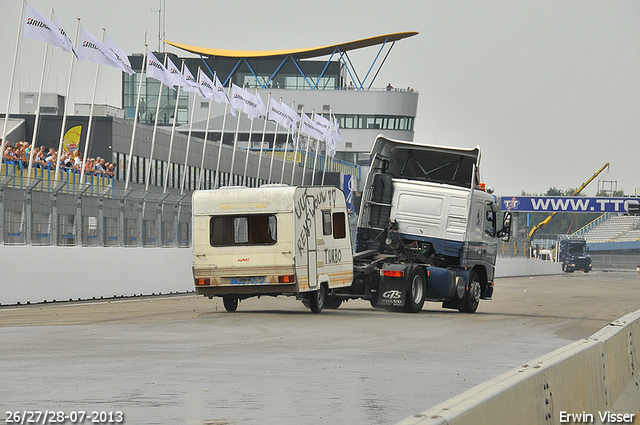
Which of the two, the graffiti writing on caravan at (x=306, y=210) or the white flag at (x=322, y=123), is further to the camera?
the white flag at (x=322, y=123)

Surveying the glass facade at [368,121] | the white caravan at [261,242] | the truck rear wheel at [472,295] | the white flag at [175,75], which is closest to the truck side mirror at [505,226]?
the truck rear wheel at [472,295]

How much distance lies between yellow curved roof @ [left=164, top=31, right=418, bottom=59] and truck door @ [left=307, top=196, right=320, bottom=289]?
288 ft

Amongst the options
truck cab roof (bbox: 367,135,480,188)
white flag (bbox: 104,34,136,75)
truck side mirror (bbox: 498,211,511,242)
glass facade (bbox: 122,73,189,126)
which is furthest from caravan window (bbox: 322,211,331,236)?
glass facade (bbox: 122,73,189,126)

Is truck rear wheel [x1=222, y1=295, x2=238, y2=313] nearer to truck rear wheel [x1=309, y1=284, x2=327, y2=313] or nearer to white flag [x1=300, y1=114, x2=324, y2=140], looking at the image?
truck rear wheel [x1=309, y1=284, x2=327, y2=313]

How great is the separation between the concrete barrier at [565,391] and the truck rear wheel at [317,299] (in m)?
9.91

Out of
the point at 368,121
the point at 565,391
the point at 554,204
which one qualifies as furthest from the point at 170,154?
the point at 368,121

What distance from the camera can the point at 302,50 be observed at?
10844 centimetres

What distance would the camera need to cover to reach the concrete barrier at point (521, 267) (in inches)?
2394

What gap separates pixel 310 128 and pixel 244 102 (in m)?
12.1

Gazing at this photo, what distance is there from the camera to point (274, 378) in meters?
10.0

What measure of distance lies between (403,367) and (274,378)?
1963mm

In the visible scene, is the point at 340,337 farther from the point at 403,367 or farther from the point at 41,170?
the point at 41,170

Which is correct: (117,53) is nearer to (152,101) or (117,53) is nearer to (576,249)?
(576,249)

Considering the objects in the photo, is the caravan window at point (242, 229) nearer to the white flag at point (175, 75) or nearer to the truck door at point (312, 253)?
the truck door at point (312, 253)
